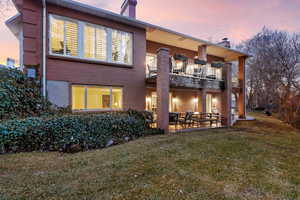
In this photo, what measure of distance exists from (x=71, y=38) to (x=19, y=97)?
3.62 metres

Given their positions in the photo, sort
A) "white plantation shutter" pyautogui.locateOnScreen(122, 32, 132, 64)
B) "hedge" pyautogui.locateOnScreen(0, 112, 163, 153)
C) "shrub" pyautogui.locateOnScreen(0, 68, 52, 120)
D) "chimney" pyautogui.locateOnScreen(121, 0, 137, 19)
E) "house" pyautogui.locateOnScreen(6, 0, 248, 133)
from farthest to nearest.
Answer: "chimney" pyautogui.locateOnScreen(121, 0, 137, 19) → "white plantation shutter" pyautogui.locateOnScreen(122, 32, 132, 64) → "house" pyautogui.locateOnScreen(6, 0, 248, 133) → "shrub" pyautogui.locateOnScreen(0, 68, 52, 120) → "hedge" pyautogui.locateOnScreen(0, 112, 163, 153)

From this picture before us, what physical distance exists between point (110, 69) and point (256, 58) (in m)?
24.6

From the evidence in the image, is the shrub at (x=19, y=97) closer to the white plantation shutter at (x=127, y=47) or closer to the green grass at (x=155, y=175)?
the green grass at (x=155, y=175)

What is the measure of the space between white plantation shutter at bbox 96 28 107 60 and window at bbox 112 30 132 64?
20.3 inches

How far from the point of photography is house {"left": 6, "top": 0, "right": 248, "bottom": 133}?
6824 millimetres

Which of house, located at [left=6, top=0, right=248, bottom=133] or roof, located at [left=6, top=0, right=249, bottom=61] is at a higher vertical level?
roof, located at [left=6, top=0, right=249, bottom=61]

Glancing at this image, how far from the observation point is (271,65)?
68.1ft

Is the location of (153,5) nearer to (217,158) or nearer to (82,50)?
(82,50)

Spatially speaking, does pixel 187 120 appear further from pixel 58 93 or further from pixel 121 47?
pixel 58 93

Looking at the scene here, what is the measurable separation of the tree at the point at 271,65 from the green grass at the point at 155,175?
52.4ft

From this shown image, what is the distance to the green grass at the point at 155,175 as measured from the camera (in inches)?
106

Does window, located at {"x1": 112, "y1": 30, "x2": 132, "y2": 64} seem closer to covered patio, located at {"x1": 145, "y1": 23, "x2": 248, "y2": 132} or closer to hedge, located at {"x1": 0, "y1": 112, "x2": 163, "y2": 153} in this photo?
covered patio, located at {"x1": 145, "y1": 23, "x2": 248, "y2": 132}

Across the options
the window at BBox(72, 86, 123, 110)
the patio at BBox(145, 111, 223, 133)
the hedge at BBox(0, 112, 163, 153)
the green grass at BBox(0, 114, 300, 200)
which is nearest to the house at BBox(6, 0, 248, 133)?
A: the window at BBox(72, 86, 123, 110)

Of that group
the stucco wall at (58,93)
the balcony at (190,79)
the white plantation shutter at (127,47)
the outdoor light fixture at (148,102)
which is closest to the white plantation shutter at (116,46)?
the white plantation shutter at (127,47)
